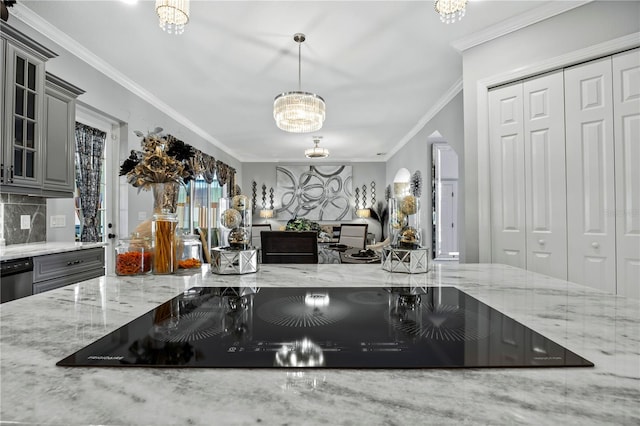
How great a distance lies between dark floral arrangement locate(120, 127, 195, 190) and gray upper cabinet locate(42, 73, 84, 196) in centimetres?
184

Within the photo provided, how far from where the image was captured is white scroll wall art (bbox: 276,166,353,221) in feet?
28.4

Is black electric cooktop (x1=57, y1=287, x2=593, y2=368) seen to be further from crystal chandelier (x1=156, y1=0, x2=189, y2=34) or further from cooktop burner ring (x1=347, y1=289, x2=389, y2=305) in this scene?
crystal chandelier (x1=156, y1=0, x2=189, y2=34)

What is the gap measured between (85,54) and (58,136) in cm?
103

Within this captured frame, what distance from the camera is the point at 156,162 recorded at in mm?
1174

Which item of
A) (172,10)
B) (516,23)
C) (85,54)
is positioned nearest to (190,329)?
(172,10)

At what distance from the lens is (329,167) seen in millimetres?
8711

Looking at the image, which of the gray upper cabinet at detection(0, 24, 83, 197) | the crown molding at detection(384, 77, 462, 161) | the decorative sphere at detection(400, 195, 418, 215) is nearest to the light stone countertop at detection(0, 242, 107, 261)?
the gray upper cabinet at detection(0, 24, 83, 197)

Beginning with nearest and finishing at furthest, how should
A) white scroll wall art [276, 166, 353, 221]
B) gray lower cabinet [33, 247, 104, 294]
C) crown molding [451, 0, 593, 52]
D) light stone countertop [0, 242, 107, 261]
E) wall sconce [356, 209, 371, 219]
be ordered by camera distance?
light stone countertop [0, 242, 107, 261] → gray lower cabinet [33, 247, 104, 294] → crown molding [451, 0, 593, 52] → wall sconce [356, 209, 371, 219] → white scroll wall art [276, 166, 353, 221]

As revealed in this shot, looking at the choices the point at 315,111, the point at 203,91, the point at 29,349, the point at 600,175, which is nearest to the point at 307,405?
the point at 29,349

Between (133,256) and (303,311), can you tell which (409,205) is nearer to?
(303,311)

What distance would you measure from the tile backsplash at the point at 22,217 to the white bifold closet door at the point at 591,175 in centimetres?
423

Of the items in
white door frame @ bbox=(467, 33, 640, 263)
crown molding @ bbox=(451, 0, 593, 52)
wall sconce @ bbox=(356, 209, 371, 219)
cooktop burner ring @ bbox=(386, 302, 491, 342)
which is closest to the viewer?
cooktop burner ring @ bbox=(386, 302, 491, 342)

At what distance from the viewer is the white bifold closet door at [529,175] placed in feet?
7.72

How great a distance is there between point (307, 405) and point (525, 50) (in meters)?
3.12
